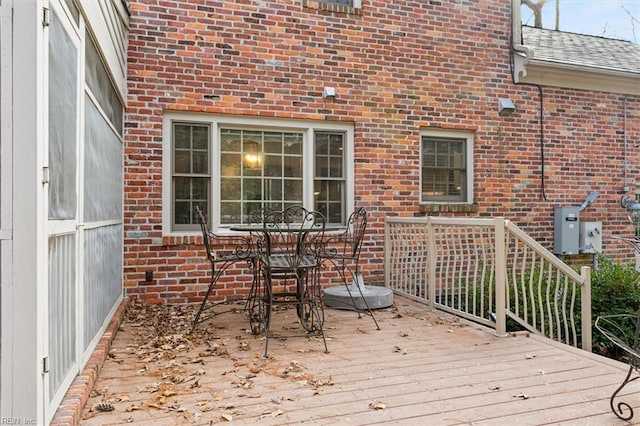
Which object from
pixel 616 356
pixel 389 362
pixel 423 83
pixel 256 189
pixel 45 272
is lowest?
pixel 616 356

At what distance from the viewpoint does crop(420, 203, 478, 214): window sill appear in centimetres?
605

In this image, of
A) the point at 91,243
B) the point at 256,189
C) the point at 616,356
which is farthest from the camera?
the point at 256,189

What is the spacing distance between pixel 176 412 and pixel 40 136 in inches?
59.6

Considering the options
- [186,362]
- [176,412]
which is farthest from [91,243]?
[176,412]

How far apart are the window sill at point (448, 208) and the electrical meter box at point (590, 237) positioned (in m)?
1.81

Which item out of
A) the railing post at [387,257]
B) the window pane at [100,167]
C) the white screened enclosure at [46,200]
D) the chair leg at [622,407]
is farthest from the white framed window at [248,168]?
the chair leg at [622,407]

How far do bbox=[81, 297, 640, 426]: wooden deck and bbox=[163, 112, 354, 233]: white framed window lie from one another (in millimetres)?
1596

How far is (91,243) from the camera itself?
119 inches

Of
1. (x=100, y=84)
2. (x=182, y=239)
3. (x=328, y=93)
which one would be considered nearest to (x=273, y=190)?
(x=182, y=239)

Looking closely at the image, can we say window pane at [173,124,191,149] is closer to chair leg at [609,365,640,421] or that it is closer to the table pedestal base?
the table pedestal base

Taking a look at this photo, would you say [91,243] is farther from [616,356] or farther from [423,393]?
[616,356]

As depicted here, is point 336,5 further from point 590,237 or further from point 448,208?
point 590,237

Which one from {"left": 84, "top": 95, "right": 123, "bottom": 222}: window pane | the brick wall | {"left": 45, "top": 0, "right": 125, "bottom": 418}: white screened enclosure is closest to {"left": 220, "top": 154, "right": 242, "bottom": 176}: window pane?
the brick wall

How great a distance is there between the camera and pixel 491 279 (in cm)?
408
